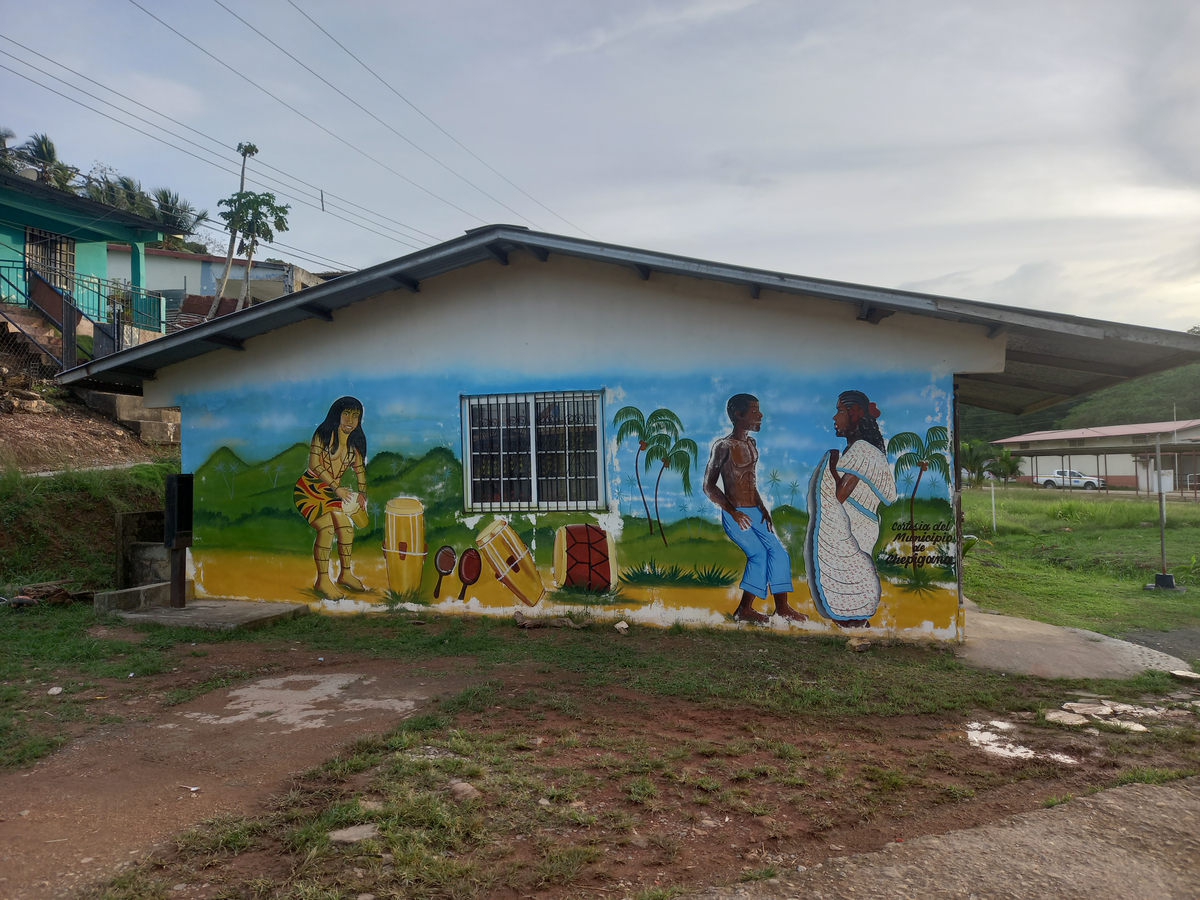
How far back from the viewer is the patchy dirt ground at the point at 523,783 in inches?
125

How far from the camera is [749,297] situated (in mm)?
7648

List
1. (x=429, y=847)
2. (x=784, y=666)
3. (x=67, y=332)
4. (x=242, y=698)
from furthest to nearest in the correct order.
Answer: (x=67, y=332) < (x=784, y=666) < (x=242, y=698) < (x=429, y=847)

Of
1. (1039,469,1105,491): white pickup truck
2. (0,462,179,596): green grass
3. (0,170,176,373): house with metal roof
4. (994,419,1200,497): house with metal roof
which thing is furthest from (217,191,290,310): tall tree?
(1039,469,1105,491): white pickup truck

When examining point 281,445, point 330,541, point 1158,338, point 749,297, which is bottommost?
point 330,541

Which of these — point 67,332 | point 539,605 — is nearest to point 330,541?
point 539,605

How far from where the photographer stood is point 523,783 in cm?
394

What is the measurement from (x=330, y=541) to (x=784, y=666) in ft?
18.1

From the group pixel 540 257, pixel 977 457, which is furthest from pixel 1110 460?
pixel 540 257

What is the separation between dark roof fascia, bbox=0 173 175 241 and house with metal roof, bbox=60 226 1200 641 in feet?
36.1

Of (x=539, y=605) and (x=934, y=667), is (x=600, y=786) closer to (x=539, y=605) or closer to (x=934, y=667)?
(x=934, y=667)

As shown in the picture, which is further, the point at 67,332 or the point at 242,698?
the point at 67,332

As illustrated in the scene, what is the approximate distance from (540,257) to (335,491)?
371cm

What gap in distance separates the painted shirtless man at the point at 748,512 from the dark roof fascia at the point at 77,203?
17.9 metres

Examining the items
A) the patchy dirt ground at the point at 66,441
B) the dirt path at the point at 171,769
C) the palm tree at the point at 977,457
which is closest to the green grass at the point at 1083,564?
the dirt path at the point at 171,769
